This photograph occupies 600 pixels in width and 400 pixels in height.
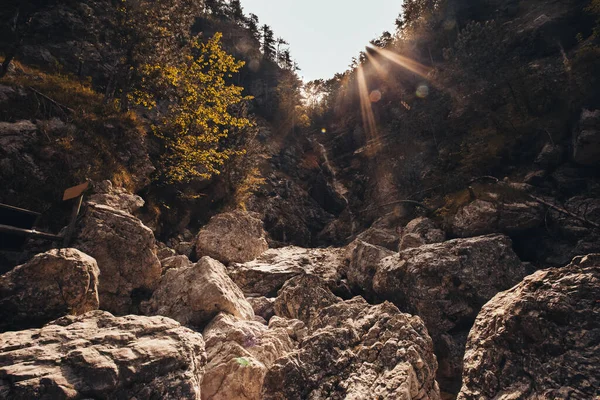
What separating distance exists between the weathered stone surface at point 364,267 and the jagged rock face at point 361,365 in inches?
331

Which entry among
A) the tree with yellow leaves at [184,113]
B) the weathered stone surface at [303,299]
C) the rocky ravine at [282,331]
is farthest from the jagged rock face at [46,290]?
the tree with yellow leaves at [184,113]

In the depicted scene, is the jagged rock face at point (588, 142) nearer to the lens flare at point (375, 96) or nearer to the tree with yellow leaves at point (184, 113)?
the tree with yellow leaves at point (184, 113)

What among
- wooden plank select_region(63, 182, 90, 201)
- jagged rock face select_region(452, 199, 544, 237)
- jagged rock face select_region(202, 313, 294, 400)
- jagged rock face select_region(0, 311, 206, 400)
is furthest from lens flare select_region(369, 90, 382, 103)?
jagged rock face select_region(0, 311, 206, 400)

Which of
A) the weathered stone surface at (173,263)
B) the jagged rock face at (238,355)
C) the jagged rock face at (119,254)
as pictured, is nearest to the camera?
the jagged rock face at (238,355)

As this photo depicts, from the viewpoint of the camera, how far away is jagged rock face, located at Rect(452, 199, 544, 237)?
61.3 ft

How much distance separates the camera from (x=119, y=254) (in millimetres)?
11789

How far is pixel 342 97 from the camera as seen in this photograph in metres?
74.8

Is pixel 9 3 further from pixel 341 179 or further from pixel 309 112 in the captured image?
pixel 309 112

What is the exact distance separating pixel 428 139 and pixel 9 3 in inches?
1923

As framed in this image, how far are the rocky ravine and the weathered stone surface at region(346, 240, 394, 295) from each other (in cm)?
250

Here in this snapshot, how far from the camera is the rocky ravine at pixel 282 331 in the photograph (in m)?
5.59

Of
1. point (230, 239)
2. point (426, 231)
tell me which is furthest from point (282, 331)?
point (426, 231)

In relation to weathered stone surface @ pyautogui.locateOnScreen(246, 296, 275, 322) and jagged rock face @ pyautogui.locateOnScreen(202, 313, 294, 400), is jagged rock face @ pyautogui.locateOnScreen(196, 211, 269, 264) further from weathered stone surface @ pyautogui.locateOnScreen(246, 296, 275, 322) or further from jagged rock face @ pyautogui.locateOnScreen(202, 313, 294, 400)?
jagged rock face @ pyautogui.locateOnScreen(202, 313, 294, 400)

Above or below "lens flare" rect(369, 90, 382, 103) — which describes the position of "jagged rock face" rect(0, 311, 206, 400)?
below
